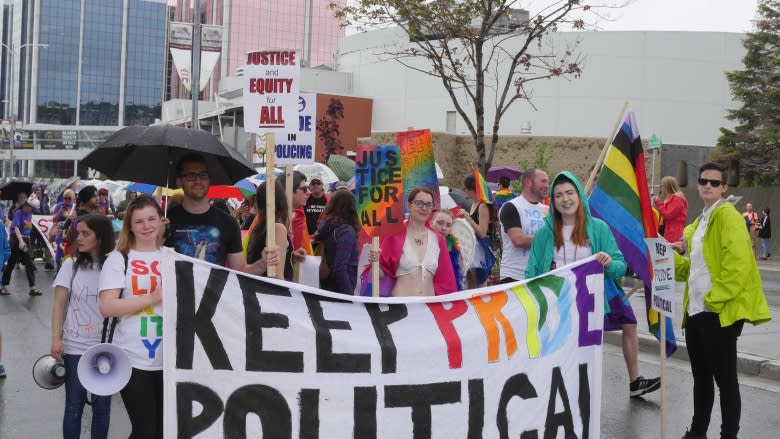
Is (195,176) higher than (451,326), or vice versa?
(195,176)

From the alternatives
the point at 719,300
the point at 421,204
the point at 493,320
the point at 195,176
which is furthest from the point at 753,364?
the point at 195,176

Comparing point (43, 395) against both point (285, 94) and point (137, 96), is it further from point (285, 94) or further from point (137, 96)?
point (137, 96)

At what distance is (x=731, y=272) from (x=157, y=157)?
3.97 metres

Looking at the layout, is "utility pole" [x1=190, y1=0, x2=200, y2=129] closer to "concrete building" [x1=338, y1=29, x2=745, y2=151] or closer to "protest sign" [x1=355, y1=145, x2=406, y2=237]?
"protest sign" [x1=355, y1=145, x2=406, y2=237]

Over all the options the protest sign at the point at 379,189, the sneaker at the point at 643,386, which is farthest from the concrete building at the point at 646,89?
the protest sign at the point at 379,189

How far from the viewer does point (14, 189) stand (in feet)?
57.6

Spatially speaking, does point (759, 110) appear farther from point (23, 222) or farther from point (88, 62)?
point (88, 62)

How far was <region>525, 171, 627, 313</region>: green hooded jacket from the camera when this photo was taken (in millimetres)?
6395

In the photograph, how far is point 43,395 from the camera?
7.88m

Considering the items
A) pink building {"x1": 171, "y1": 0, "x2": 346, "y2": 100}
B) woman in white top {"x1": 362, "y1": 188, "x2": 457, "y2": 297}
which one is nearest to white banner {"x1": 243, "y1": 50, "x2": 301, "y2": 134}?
woman in white top {"x1": 362, "y1": 188, "x2": 457, "y2": 297}

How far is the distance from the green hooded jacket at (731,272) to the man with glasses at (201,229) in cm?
311

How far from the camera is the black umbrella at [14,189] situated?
17.2m

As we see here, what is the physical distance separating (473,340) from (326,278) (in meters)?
2.62

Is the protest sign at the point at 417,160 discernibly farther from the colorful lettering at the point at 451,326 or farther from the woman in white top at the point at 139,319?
the woman in white top at the point at 139,319
